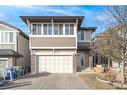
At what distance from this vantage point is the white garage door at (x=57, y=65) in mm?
10383

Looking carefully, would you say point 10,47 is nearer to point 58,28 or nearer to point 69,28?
point 58,28

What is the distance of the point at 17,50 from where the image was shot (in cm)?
890

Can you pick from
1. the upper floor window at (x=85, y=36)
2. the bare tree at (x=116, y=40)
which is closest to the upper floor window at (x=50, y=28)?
the upper floor window at (x=85, y=36)

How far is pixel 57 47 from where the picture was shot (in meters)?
12.8

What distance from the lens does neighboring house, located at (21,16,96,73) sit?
10.4 meters

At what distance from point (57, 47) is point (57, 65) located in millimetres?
1979

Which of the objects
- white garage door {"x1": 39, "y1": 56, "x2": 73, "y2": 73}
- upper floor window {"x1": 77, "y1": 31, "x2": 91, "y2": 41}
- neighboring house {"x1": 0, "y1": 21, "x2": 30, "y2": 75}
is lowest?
white garage door {"x1": 39, "y1": 56, "x2": 73, "y2": 73}

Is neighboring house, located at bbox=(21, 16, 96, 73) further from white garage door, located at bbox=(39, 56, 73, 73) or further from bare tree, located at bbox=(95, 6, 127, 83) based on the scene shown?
bare tree, located at bbox=(95, 6, 127, 83)

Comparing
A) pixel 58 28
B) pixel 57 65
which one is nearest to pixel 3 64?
pixel 57 65

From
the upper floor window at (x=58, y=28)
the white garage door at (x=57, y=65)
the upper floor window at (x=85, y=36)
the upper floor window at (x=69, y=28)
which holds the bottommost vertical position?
the white garage door at (x=57, y=65)

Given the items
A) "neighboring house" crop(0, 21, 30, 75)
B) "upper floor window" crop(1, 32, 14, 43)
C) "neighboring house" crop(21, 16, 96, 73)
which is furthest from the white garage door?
"upper floor window" crop(1, 32, 14, 43)

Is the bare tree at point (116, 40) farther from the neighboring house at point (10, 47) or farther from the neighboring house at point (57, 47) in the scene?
the neighboring house at point (10, 47)
